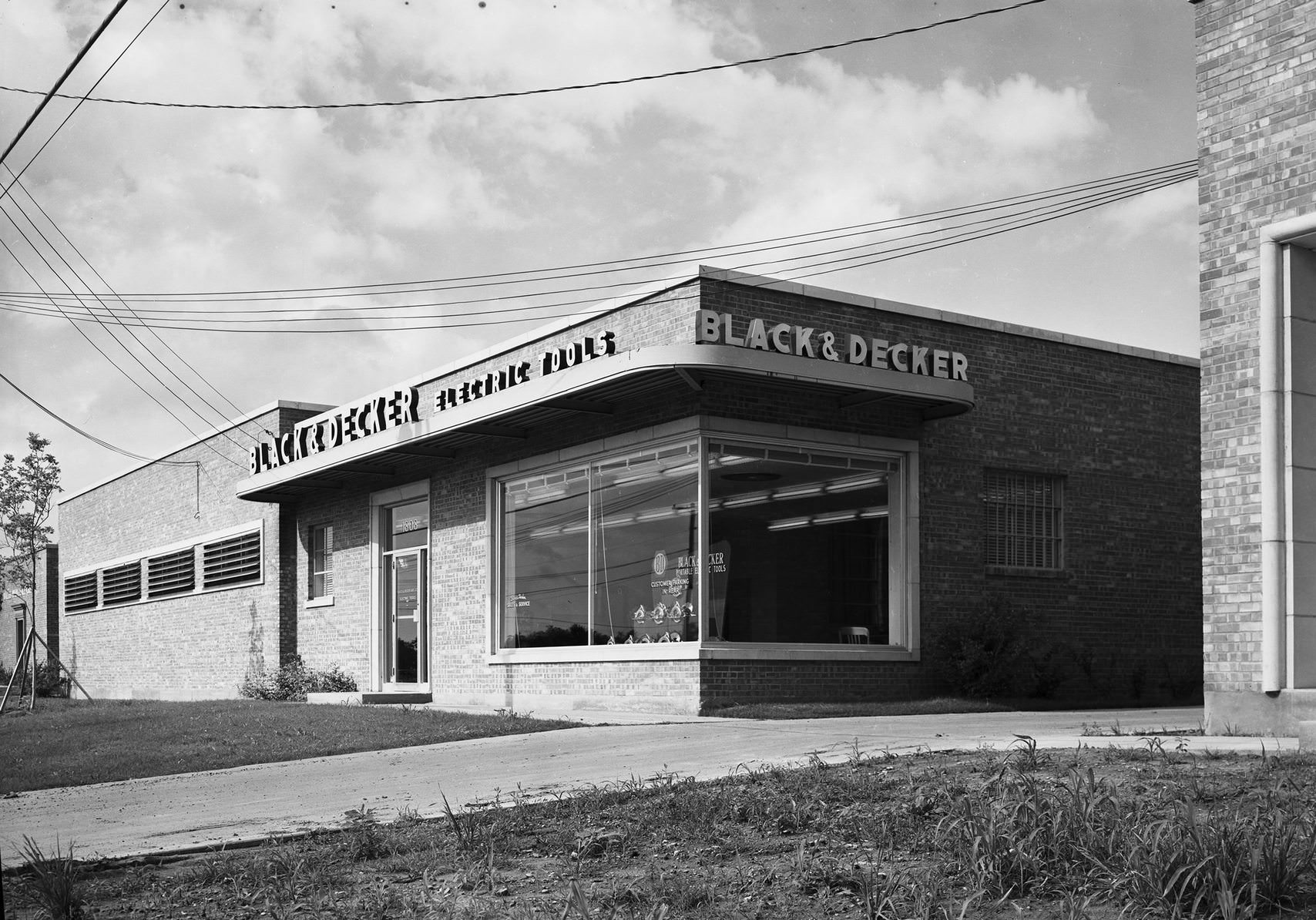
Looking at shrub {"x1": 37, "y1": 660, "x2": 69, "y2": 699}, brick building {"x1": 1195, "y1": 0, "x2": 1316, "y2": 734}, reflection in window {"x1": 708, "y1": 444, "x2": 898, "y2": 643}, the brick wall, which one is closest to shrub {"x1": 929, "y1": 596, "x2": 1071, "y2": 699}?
reflection in window {"x1": 708, "y1": 444, "x2": 898, "y2": 643}

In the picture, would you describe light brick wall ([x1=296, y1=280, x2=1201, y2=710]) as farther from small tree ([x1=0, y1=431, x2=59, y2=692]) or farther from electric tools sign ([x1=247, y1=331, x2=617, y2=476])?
small tree ([x1=0, y1=431, x2=59, y2=692])

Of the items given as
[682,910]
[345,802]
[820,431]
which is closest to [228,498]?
[820,431]

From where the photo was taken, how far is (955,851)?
580cm

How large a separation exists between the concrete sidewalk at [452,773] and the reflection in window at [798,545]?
257cm

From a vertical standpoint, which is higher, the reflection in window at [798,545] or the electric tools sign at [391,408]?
the electric tools sign at [391,408]

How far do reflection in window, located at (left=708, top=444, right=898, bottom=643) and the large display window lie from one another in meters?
0.01

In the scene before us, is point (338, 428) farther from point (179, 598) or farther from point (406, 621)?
point (179, 598)

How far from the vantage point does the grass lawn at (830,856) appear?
513cm

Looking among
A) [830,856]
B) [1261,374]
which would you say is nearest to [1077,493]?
[1261,374]

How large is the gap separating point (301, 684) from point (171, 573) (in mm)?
8600

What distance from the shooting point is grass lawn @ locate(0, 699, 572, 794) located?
43.2ft

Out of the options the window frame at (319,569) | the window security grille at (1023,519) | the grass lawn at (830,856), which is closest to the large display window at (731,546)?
the window security grille at (1023,519)

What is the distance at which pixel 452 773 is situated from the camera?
11.4 meters

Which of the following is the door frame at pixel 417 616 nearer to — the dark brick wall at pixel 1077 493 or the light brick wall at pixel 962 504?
the light brick wall at pixel 962 504
